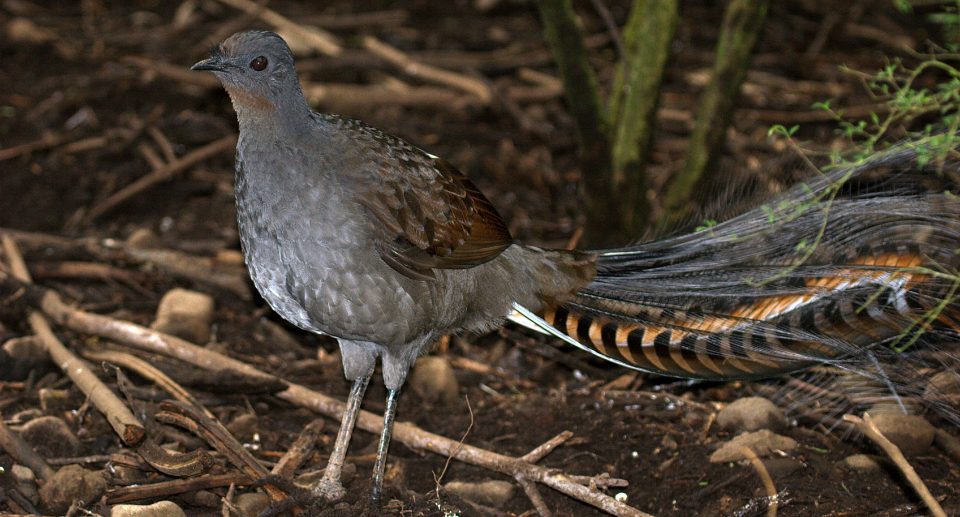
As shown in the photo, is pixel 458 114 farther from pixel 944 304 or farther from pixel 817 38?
pixel 944 304

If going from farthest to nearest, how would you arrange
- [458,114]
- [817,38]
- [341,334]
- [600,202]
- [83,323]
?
[817,38], [458,114], [600,202], [83,323], [341,334]

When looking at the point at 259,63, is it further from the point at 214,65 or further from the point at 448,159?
the point at 448,159

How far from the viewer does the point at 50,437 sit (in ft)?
13.2

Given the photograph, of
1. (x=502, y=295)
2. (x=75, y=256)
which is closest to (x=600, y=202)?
(x=502, y=295)

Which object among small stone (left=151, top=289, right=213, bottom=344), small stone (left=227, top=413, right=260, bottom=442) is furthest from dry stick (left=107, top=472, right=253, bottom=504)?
small stone (left=151, top=289, right=213, bottom=344)

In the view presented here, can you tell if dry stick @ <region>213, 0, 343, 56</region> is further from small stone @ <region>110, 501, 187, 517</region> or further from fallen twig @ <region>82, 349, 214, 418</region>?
small stone @ <region>110, 501, 187, 517</region>

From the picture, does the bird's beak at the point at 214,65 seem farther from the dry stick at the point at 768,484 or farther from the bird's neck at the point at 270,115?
the dry stick at the point at 768,484

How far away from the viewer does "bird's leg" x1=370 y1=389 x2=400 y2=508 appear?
3777 mm

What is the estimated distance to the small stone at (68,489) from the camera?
3.67m

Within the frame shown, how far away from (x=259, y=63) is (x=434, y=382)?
5.72 feet

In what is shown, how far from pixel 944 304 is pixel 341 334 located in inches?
77.9

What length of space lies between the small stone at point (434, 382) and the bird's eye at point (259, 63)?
5.41ft

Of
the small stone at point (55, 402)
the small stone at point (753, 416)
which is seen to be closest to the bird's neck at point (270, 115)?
the small stone at point (55, 402)

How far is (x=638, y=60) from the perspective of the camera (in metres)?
5.16
